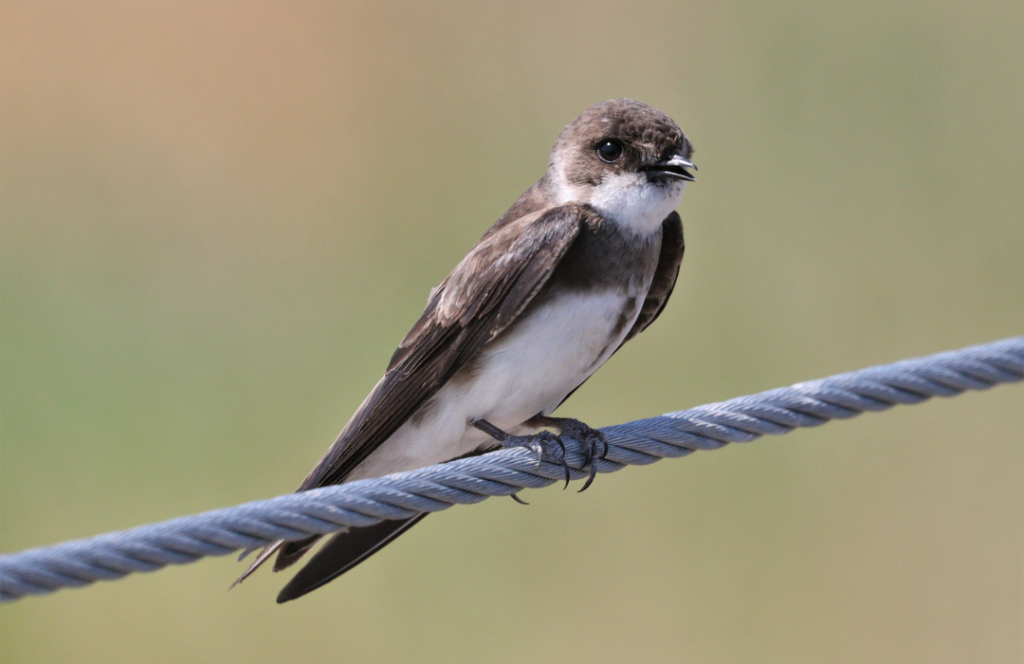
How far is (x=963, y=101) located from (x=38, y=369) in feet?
16.4

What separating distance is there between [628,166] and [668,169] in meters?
0.11

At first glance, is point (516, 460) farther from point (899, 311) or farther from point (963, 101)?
point (963, 101)

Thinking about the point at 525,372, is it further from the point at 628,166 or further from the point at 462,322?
the point at 628,166

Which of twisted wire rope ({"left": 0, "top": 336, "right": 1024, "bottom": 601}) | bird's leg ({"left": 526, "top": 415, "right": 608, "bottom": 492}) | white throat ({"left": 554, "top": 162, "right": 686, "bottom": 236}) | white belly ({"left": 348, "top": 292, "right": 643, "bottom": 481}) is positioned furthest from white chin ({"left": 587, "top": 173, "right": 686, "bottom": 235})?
twisted wire rope ({"left": 0, "top": 336, "right": 1024, "bottom": 601})

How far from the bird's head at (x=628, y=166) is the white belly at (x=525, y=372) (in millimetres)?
228

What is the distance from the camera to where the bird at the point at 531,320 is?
2.54 m

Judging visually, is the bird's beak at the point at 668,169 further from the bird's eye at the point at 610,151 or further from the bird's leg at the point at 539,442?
the bird's leg at the point at 539,442

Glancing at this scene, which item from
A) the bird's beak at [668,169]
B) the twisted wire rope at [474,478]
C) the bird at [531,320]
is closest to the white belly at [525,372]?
the bird at [531,320]

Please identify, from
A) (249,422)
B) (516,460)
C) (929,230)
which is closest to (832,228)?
(929,230)

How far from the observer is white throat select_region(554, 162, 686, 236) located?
2641 mm

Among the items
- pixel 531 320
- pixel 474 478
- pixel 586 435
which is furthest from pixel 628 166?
pixel 474 478

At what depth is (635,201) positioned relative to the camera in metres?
2.64

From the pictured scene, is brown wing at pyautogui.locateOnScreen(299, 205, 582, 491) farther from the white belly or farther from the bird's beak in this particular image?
the bird's beak

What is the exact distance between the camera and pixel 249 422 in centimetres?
525
